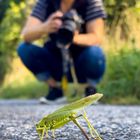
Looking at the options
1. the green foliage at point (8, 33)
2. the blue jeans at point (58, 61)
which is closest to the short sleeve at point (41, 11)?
the blue jeans at point (58, 61)

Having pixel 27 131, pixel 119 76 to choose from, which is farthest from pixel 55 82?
pixel 27 131

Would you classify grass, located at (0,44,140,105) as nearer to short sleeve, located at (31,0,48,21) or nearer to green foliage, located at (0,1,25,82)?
short sleeve, located at (31,0,48,21)

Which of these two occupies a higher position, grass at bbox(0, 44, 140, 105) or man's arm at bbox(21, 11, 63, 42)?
man's arm at bbox(21, 11, 63, 42)

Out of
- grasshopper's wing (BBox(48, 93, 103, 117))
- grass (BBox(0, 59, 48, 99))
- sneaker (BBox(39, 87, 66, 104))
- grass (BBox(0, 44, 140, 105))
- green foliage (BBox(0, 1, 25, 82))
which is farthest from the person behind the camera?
green foliage (BBox(0, 1, 25, 82))

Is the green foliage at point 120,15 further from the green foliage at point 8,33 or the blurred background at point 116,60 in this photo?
the green foliage at point 8,33

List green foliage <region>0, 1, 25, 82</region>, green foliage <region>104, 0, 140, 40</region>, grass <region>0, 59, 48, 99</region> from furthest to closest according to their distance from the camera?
1. green foliage <region>0, 1, 25, 82</region>
2. grass <region>0, 59, 48, 99</region>
3. green foliage <region>104, 0, 140, 40</region>

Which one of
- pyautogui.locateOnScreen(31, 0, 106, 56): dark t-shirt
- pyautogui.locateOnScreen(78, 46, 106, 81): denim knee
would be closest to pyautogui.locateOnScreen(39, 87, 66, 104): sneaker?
pyautogui.locateOnScreen(78, 46, 106, 81): denim knee

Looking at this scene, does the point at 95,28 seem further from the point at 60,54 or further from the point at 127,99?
the point at 127,99

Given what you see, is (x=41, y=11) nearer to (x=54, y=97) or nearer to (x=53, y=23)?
(x=53, y=23)
